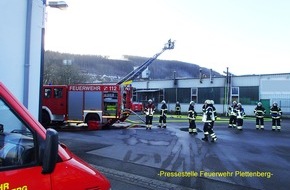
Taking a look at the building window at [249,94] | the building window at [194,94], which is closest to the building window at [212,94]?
the building window at [194,94]

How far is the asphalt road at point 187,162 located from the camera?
6793mm

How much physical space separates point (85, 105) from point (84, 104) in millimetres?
76

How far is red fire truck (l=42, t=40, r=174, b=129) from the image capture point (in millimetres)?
17859

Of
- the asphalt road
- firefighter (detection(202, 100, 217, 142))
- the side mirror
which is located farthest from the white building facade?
firefighter (detection(202, 100, 217, 142))

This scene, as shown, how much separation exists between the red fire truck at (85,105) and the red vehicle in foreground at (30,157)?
1505 cm

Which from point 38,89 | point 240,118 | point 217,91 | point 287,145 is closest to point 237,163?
point 287,145

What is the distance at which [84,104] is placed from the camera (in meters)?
18.1

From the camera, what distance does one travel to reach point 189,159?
9.31 meters

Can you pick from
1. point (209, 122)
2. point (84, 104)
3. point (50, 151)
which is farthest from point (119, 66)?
point (50, 151)

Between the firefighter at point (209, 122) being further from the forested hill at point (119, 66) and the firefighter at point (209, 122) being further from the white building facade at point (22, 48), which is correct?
the forested hill at point (119, 66)

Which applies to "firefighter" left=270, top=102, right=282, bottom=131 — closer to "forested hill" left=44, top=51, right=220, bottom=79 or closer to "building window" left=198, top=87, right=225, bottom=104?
"building window" left=198, top=87, right=225, bottom=104

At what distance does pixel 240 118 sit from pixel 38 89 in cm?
1572

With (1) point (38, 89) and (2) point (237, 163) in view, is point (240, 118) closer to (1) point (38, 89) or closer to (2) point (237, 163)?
(2) point (237, 163)

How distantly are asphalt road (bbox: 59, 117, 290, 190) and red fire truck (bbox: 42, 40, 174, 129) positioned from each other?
4.53 metres
